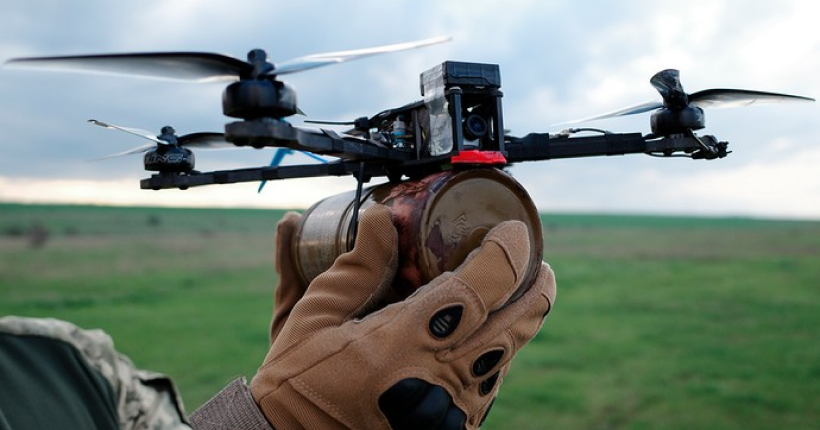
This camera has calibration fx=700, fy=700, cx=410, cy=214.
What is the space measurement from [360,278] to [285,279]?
0.99m

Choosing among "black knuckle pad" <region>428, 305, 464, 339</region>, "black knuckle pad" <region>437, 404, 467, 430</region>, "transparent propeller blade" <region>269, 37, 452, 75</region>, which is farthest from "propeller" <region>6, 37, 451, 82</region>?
"black knuckle pad" <region>437, 404, 467, 430</region>

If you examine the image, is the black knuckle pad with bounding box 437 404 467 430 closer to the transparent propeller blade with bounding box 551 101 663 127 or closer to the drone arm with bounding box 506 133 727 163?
the drone arm with bounding box 506 133 727 163

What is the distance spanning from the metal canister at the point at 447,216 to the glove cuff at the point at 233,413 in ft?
2.37

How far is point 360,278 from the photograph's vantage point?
2.88m

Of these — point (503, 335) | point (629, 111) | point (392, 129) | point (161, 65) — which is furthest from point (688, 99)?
point (161, 65)

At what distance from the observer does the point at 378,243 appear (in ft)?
9.52

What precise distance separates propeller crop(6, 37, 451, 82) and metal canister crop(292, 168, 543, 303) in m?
0.65

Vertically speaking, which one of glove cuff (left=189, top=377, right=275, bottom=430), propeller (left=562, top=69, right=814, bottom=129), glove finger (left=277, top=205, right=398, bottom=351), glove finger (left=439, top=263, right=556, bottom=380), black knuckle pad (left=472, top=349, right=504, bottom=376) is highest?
propeller (left=562, top=69, right=814, bottom=129)

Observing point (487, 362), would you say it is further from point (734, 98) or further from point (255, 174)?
point (734, 98)

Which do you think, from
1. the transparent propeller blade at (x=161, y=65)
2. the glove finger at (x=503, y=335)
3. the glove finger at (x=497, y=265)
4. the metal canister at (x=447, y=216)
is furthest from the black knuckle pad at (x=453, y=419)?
the transparent propeller blade at (x=161, y=65)

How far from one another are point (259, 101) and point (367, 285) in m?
0.94

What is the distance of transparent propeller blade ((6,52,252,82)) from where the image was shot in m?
2.15

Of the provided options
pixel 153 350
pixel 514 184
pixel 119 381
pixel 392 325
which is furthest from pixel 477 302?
pixel 153 350

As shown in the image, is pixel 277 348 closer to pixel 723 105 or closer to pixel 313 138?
pixel 313 138
